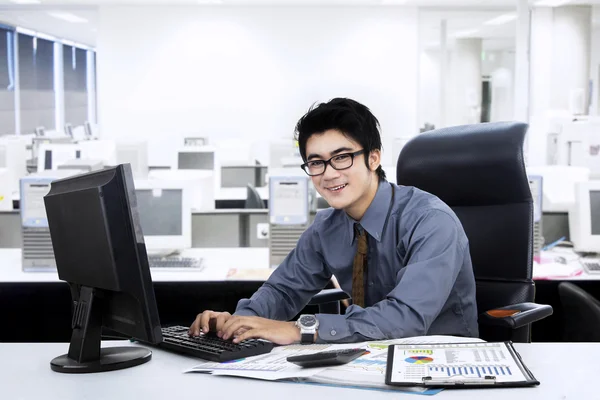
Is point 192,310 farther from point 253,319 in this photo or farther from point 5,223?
point 253,319

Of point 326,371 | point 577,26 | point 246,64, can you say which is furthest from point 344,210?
point 577,26

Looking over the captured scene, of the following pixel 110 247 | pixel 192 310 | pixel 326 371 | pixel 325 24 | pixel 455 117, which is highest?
pixel 325 24

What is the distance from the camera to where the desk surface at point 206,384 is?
4.55 ft

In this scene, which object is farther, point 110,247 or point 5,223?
point 5,223

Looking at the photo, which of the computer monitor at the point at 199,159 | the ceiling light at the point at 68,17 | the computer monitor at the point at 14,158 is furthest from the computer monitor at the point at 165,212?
the ceiling light at the point at 68,17

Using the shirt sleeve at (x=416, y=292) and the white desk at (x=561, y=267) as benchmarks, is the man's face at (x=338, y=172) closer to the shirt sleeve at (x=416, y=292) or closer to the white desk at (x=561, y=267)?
the shirt sleeve at (x=416, y=292)

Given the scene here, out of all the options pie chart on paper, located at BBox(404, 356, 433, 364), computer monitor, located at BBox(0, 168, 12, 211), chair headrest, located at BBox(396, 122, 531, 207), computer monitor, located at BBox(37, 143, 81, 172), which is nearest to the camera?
pie chart on paper, located at BBox(404, 356, 433, 364)

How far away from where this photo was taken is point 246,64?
11250 millimetres

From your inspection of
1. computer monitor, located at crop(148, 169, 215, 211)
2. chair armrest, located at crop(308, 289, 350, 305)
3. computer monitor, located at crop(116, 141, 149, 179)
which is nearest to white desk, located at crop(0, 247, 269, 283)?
computer monitor, located at crop(148, 169, 215, 211)

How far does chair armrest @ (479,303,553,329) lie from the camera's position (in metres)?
2.17

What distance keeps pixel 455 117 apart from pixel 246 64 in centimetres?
730

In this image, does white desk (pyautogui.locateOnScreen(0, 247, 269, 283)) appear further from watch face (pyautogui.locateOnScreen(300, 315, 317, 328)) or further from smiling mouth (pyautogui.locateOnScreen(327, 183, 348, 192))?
watch face (pyautogui.locateOnScreen(300, 315, 317, 328))

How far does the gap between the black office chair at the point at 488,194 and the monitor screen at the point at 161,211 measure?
1539 millimetres

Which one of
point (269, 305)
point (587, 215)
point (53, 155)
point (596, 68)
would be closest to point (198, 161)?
point (53, 155)
